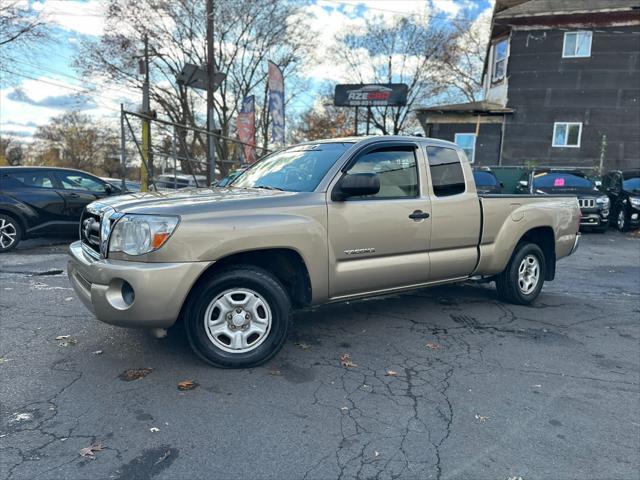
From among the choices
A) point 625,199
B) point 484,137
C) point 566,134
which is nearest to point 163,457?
point 625,199

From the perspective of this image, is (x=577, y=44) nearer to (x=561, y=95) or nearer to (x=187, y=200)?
(x=561, y=95)

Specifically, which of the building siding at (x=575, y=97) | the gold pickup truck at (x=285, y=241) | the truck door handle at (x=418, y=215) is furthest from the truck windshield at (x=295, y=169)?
the building siding at (x=575, y=97)

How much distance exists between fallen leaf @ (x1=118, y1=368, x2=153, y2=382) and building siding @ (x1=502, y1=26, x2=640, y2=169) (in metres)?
20.2

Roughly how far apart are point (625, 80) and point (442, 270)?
20.1 metres

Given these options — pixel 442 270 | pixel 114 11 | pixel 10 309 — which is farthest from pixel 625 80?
pixel 114 11

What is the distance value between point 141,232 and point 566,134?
70.0 ft

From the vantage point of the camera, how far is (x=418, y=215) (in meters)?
4.25

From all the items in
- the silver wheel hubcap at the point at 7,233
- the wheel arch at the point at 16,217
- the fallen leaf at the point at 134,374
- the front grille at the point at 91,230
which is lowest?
the fallen leaf at the point at 134,374

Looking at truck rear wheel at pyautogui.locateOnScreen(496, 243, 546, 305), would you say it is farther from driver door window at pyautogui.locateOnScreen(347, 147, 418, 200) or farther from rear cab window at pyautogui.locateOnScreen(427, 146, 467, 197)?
driver door window at pyautogui.locateOnScreen(347, 147, 418, 200)

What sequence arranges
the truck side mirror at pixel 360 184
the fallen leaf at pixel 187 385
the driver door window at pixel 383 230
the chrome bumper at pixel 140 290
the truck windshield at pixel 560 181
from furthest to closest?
the truck windshield at pixel 560 181
the driver door window at pixel 383 230
the truck side mirror at pixel 360 184
the fallen leaf at pixel 187 385
the chrome bumper at pixel 140 290

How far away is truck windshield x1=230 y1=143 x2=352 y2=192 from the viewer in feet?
13.0

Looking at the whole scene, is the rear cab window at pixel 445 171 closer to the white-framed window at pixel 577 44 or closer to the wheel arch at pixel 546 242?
the wheel arch at pixel 546 242

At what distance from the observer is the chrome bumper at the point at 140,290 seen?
3.06 m

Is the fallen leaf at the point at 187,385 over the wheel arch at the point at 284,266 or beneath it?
beneath
